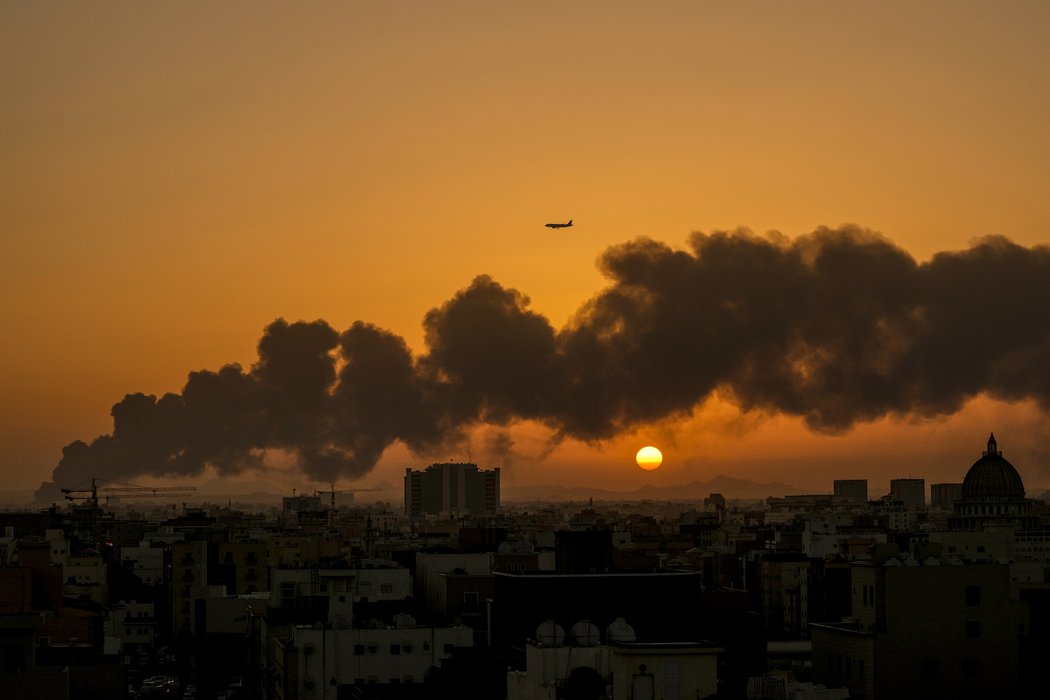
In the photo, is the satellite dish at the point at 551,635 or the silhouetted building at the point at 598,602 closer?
the satellite dish at the point at 551,635

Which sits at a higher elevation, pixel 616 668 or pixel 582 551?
pixel 582 551

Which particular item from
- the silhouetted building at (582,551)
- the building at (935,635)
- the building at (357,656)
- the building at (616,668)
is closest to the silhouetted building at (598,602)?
the building at (357,656)

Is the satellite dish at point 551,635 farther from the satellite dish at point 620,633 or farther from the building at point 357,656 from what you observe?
the building at point 357,656

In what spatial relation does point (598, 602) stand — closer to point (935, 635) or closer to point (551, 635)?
point (935, 635)

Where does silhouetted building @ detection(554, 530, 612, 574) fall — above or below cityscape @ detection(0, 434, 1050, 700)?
above

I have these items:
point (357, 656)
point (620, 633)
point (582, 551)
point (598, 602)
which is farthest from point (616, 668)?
point (582, 551)

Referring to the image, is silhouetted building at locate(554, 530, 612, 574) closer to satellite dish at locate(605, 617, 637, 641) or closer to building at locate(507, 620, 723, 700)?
→ satellite dish at locate(605, 617, 637, 641)

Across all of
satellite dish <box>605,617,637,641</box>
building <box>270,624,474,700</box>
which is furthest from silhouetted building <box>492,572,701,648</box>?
satellite dish <box>605,617,637,641</box>

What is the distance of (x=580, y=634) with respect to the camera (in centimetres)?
5012

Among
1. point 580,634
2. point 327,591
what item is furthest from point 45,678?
point 327,591

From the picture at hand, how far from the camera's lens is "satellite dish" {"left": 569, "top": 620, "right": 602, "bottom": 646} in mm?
50031

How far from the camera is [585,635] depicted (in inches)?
1971

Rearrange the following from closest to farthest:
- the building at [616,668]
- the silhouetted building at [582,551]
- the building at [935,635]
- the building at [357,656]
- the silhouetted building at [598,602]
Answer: the building at [616,668] → the building at [935,635] → the silhouetted building at [598,602] → the building at [357,656] → the silhouetted building at [582,551]

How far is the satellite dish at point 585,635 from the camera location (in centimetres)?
5003
